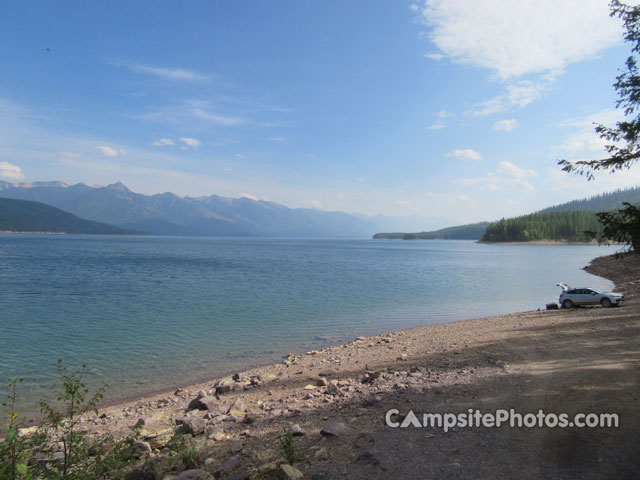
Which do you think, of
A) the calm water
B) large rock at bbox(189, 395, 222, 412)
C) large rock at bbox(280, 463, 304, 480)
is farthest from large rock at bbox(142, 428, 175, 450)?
the calm water

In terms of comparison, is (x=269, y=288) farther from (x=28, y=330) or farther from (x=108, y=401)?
(x=108, y=401)

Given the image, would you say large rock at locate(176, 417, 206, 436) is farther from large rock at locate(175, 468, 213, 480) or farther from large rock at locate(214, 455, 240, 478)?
large rock at locate(175, 468, 213, 480)

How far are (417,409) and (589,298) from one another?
23515mm

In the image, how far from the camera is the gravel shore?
6527 mm

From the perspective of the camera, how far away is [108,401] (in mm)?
13742

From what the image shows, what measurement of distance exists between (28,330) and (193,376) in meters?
14.9

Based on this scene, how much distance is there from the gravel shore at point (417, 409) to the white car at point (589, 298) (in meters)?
8.95

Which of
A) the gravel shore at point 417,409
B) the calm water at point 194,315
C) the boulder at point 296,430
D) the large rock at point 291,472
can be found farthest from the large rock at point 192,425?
the calm water at point 194,315

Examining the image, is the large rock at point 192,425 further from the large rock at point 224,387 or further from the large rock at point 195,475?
the large rock at point 224,387

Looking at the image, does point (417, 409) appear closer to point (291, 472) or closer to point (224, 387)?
point (291, 472)

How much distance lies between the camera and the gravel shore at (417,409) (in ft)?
21.4

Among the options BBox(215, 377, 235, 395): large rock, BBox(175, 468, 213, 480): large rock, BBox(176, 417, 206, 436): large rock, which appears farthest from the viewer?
BBox(215, 377, 235, 395): large rock

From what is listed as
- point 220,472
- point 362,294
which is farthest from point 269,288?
point 220,472

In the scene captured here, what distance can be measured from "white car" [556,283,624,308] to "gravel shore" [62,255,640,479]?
8953mm
